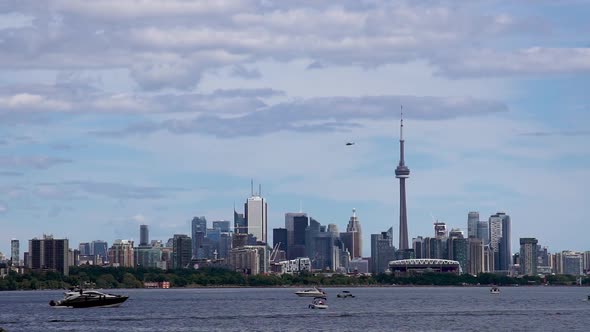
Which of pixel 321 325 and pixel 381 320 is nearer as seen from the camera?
pixel 321 325

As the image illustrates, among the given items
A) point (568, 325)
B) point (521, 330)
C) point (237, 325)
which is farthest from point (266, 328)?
point (568, 325)

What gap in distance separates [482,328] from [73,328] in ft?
166

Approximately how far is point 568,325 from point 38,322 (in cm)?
7132

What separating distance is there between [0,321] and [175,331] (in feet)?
125

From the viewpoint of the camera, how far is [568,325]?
178375 millimetres

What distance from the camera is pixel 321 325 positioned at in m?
172

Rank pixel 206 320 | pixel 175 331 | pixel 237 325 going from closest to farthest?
pixel 175 331
pixel 237 325
pixel 206 320

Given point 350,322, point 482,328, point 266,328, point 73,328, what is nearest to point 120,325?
point 73,328

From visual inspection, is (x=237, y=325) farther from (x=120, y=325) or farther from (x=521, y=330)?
(x=521, y=330)

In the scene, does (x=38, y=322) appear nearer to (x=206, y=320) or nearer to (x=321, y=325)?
(x=206, y=320)

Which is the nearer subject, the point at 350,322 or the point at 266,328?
the point at 266,328

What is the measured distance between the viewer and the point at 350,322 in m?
182

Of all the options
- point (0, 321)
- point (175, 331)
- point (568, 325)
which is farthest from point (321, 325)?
point (0, 321)

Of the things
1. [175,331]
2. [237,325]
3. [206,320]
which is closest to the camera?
[175,331]
